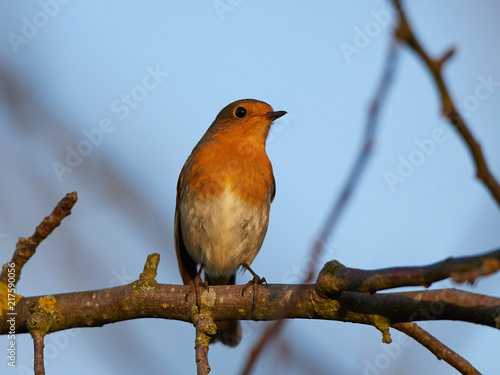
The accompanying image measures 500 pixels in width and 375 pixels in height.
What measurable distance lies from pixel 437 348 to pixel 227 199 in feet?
9.78

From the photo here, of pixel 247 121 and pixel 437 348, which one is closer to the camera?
pixel 437 348

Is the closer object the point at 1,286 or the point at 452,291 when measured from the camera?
the point at 452,291

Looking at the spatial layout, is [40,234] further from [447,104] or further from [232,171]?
[447,104]

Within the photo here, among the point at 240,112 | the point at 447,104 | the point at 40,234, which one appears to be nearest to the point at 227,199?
the point at 240,112

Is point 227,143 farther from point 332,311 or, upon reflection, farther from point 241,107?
point 332,311

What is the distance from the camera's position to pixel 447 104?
52.7 inches

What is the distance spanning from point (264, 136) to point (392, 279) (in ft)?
14.0

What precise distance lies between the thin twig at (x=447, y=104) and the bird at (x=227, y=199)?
14.3 ft

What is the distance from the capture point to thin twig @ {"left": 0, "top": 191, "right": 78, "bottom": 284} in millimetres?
3566

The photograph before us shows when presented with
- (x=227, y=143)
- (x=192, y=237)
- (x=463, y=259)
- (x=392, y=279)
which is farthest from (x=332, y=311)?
(x=227, y=143)

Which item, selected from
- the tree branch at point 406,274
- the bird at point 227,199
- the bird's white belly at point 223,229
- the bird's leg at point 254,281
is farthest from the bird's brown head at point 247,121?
the tree branch at point 406,274

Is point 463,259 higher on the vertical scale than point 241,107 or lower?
lower

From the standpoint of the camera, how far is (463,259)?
1.94 meters

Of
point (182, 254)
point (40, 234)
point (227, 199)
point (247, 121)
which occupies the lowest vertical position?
point (40, 234)
